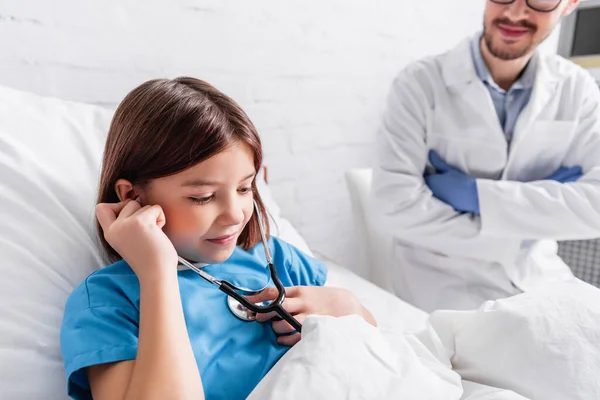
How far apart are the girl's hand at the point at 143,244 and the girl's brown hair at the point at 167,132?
0.08 meters

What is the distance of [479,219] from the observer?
130 cm

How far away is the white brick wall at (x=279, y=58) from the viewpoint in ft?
3.68

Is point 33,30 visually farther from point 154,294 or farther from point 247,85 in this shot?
point 154,294

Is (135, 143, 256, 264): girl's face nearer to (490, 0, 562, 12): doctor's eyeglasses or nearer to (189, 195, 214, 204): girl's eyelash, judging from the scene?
(189, 195, 214, 204): girl's eyelash

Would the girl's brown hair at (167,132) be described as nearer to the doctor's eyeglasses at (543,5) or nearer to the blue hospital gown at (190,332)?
the blue hospital gown at (190,332)

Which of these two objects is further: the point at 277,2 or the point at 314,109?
the point at 314,109

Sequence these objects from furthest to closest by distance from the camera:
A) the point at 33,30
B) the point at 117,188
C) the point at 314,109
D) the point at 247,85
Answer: the point at 314,109
the point at 247,85
the point at 33,30
the point at 117,188

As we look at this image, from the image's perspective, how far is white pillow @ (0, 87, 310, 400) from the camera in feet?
2.33

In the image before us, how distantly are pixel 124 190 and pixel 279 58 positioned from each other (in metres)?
0.88

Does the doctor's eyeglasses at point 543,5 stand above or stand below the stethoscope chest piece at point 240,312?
above

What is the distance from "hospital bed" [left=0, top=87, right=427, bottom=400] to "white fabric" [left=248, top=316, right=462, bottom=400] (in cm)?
33

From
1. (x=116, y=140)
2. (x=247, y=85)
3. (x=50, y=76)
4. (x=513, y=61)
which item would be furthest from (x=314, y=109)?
(x=116, y=140)

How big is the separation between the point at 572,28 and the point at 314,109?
1.29m

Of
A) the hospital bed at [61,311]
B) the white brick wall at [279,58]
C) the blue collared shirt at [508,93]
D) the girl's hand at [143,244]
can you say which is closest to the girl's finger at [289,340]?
the hospital bed at [61,311]
